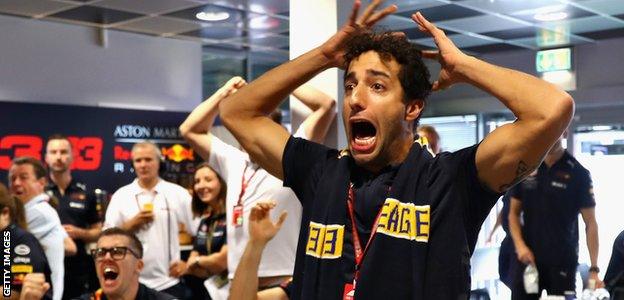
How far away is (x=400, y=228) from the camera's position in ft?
5.63

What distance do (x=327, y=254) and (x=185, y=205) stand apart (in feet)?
13.0

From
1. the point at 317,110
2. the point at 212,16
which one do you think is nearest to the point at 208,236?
the point at 317,110

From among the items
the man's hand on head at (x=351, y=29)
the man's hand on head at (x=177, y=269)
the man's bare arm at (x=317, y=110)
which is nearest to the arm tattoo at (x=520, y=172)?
the man's hand on head at (x=351, y=29)

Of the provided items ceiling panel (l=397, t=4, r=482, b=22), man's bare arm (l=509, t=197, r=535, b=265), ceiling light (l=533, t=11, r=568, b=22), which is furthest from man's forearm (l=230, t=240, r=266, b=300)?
ceiling light (l=533, t=11, r=568, b=22)

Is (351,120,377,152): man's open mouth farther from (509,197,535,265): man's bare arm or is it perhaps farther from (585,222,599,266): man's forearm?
(585,222,599,266): man's forearm

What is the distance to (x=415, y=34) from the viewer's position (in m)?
8.39

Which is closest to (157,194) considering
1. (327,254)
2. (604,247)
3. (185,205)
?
(185,205)

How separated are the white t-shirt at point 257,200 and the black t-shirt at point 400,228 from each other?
6.02 ft

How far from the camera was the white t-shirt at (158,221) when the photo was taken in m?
5.27

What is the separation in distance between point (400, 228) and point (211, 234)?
142 inches

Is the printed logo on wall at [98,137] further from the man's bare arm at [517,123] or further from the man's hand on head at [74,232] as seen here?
the man's bare arm at [517,123]

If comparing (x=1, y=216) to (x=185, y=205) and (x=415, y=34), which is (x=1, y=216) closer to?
(x=185, y=205)

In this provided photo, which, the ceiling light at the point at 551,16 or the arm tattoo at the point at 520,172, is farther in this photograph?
the ceiling light at the point at 551,16

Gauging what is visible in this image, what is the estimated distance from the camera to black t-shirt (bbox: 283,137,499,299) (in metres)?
1.71
